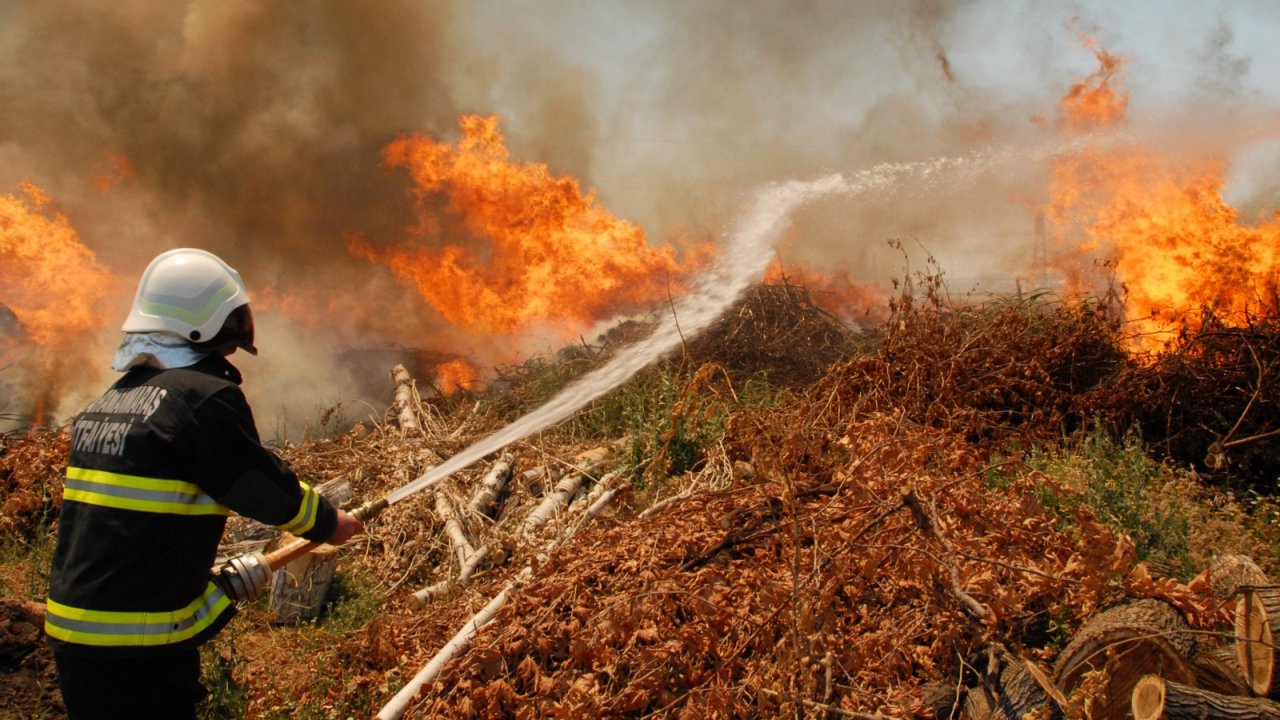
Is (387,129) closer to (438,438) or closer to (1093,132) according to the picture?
(438,438)

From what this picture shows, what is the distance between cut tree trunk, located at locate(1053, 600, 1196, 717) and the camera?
10.2 ft

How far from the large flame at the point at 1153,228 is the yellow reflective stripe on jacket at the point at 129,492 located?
7679 mm

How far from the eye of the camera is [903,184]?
13836mm

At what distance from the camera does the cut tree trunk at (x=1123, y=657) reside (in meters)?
3.10

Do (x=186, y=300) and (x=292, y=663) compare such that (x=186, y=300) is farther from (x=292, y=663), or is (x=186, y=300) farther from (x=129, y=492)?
(x=292, y=663)

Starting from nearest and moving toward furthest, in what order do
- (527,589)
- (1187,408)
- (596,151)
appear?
(527,589), (1187,408), (596,151)

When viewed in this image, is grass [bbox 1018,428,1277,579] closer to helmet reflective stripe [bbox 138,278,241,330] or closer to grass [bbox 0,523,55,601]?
helmet reflective stripe [bbox 138,278,241,330]

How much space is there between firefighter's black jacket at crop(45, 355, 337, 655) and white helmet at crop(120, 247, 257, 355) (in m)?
0.20

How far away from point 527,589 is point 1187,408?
18.5 ft

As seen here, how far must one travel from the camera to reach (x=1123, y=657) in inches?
124

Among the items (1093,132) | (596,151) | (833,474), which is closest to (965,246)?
(1093,132)

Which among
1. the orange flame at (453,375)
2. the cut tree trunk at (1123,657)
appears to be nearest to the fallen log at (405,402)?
the orange flame at (453,375)

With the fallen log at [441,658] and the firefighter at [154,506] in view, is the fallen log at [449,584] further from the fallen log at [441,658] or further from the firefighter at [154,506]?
the firefighter at [154,506]

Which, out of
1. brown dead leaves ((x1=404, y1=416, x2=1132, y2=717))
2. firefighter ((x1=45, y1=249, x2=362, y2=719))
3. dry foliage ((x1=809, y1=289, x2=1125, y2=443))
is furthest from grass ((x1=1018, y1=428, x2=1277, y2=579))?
firefighter ((x1=45, y1=249, x2=362, y2=719))
